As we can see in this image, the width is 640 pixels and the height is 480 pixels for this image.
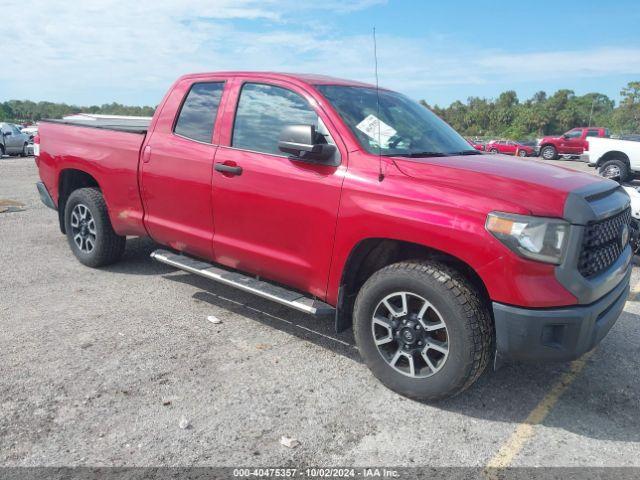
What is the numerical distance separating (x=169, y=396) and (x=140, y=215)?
2.09 metres

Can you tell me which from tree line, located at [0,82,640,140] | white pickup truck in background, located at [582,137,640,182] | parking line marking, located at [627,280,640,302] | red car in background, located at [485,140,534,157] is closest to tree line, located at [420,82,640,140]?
tree line, located at [0,82,640,140]

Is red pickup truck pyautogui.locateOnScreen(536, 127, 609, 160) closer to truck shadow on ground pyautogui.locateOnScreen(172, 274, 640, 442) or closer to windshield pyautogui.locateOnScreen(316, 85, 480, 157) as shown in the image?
windshield pyautogui.locateOnScreen(316, 85, 480, 157)

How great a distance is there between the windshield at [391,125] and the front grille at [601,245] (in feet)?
3.87

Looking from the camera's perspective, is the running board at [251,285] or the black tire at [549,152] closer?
the running board at [251,285]

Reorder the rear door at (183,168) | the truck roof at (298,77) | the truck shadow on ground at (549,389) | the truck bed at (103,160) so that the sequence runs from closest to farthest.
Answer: the truck shadow on ground at (549,389) → the truck roof at (298,77) → the rear door at (183,168) → the truck bed at (103,160)

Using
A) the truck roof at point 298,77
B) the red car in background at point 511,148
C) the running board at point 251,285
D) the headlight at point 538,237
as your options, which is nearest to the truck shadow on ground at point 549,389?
the running board at point 251,285

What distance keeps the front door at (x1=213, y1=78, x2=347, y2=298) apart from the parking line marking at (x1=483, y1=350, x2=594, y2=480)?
1.45 meters

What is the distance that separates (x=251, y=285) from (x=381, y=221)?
1.23 m

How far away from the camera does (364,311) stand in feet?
10.9

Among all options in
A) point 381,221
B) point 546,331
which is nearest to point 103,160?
point 381,221

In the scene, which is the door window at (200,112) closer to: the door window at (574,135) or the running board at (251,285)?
the running board at (251,285)

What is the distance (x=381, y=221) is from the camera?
3152 mm

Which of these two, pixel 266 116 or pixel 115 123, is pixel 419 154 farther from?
pixel 115 123

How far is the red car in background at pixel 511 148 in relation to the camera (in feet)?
122
